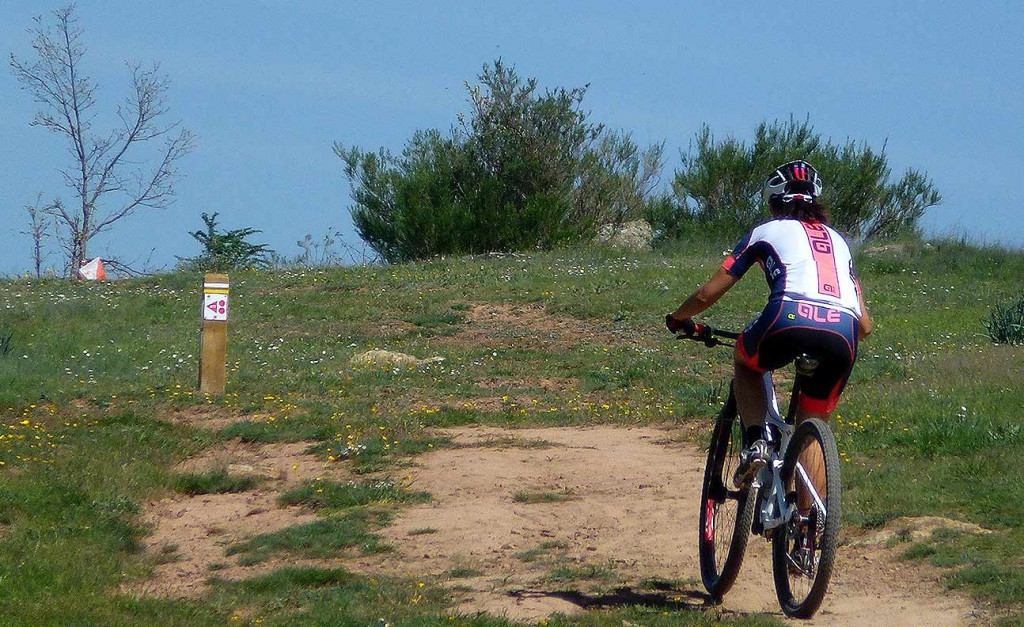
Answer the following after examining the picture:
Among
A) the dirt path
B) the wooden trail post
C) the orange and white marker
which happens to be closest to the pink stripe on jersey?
the dirt path

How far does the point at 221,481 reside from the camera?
8078mm

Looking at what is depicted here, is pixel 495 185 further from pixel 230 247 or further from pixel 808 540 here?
pixel 808 540

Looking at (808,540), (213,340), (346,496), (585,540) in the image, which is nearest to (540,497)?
(585,540)

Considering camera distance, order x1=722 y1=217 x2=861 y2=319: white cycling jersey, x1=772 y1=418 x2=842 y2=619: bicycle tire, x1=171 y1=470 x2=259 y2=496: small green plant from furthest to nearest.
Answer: x1=171 y1=470 x2=259 y2=496: small green plant, x1=722 y1=217 x2=861 y2=319: white cycling jersey, x1=772 y1=418 x2=842 y2=619: bicycle tire

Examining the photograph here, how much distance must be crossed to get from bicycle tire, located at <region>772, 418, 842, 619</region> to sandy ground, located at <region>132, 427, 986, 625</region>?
9.4 inches

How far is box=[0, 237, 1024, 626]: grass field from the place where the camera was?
19.3 feet

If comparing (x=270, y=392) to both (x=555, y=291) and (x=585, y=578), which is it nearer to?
(x=585, y=578)

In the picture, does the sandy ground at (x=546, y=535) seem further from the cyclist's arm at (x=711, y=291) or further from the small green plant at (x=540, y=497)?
the cyclist's arm at (x=711, y=291)

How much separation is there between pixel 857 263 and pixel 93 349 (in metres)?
12.7

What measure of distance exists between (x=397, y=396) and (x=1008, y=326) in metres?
6.75

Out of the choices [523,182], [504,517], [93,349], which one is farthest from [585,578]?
[523,182]

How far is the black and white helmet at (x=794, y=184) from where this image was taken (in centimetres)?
527

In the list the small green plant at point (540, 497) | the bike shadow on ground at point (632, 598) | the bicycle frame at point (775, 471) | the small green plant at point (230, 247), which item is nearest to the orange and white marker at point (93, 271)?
the small green plant at point (230, 247)

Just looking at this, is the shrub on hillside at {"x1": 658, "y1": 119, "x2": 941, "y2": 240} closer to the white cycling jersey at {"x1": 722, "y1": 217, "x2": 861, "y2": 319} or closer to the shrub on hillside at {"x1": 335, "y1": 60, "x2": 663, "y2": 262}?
the shrub on hillside at {"x1": 335, "y1": 60, "x2": 663, "y2": 262}
